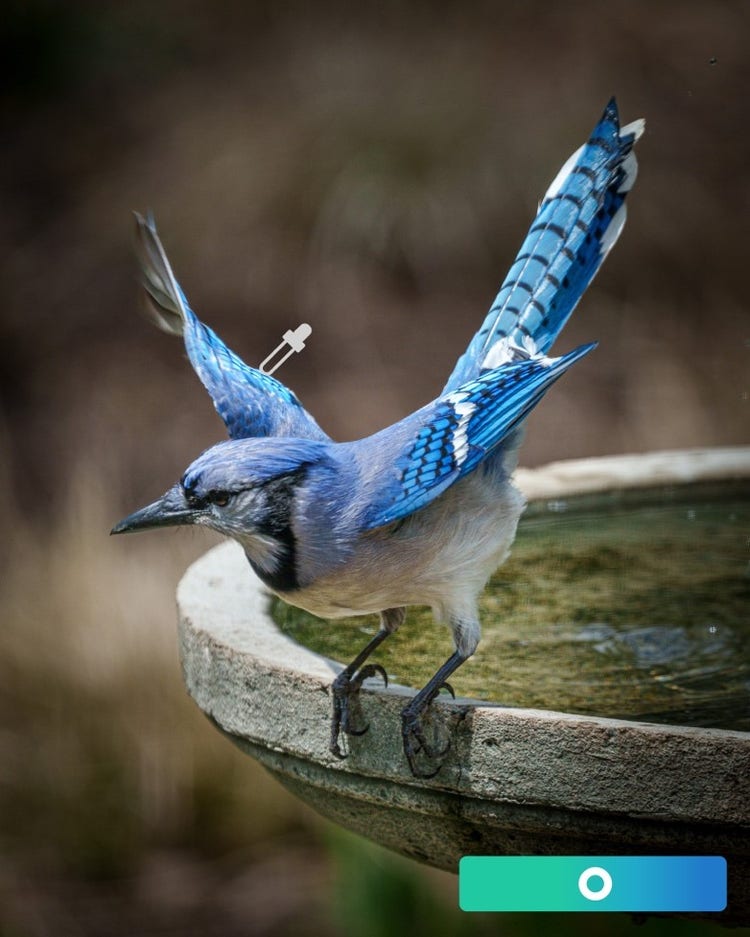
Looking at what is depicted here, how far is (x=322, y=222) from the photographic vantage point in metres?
4.57

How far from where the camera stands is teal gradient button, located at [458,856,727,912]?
1.37 m

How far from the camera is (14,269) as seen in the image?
199 inches

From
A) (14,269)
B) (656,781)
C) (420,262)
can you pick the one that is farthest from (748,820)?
(14,269)

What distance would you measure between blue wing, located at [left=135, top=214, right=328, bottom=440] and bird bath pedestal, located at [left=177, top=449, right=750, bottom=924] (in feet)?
0.74

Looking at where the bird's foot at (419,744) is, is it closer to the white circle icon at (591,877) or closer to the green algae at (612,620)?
the white circle icon at (591,877)

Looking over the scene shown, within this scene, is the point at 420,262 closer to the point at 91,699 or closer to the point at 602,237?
the point at 91,699

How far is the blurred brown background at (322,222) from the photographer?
13.9ft

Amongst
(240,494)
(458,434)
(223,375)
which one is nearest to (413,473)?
(458,434)

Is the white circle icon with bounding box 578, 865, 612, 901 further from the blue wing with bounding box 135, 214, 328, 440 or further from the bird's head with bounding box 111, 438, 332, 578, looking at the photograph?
the blue wing with bounding box 135, 214, 328, 440

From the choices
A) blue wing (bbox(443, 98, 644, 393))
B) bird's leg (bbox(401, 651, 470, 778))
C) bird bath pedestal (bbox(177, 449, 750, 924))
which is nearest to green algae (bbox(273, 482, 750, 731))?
bird bath pedestal (bbox(177, 449, 750, 924))

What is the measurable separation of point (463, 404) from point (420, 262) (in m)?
3.29

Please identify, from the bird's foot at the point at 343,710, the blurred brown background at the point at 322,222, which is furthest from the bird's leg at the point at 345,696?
the blurred brown background at the point at 322,222

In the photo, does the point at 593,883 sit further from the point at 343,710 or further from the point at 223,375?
the point at 223,375

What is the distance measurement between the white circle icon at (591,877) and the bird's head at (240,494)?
416mm
